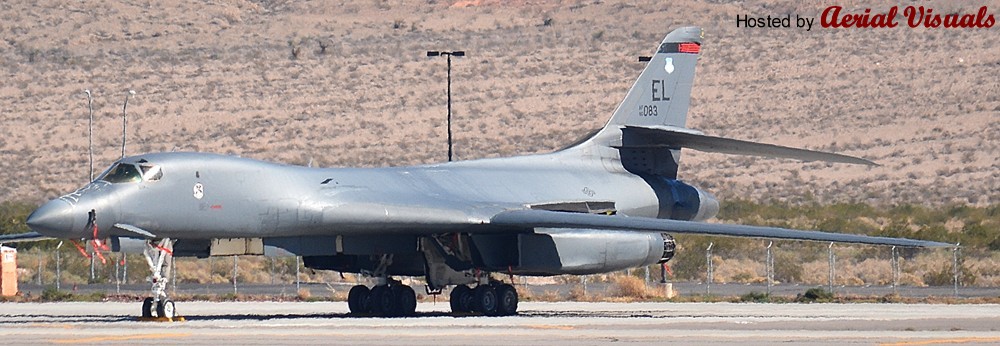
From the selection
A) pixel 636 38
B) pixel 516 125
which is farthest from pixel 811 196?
Result: pixel 636 38

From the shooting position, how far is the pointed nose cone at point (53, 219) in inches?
1009

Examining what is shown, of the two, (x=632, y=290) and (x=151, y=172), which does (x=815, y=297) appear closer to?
(x=632, y=290)

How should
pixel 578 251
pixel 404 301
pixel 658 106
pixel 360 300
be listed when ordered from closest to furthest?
pixel 578 251
pixel 404 301
pixel 360 300
pixel 658 106

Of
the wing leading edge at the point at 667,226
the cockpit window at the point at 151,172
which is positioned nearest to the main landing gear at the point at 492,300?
the wing leading edge at the point at 667,226

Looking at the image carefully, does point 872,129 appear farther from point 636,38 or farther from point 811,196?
point 636,38

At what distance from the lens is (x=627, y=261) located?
3019cm

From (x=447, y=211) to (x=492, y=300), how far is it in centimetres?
199

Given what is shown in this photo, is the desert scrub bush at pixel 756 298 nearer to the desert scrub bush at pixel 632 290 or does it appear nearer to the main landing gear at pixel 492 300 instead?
the desert scrub bush at pixel 632 290

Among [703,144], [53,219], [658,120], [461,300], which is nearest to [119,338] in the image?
[53,219]

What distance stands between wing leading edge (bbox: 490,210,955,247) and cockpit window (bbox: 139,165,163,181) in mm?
5515

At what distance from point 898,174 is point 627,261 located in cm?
5321

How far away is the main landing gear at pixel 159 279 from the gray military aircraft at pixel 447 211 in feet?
0.09

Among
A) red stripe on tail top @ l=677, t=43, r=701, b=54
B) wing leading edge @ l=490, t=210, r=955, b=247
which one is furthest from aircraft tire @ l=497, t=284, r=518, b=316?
red stripe on tail top @ l=677, t=43, r=701, b=54

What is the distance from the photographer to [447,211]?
2911cm
